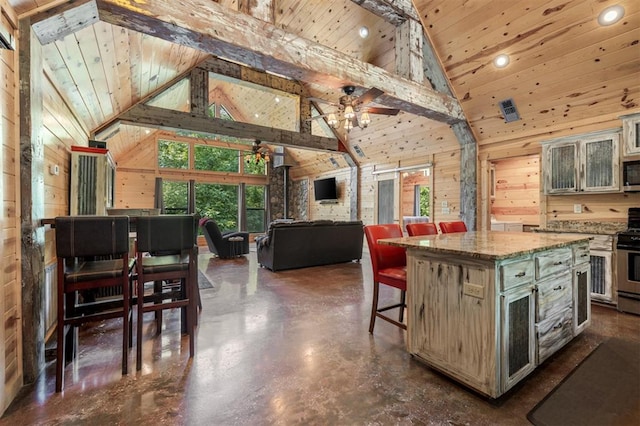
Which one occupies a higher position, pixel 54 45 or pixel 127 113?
pixel 127 113

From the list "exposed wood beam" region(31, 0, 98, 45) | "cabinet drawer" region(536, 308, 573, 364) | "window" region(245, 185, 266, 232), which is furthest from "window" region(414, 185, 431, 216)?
"exposed wood beam" region(31, 0, 98, 45)

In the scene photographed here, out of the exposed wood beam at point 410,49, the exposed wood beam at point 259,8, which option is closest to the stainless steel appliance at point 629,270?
the exposed wood beam at point 410,49

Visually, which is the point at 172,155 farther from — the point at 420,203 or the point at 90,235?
the point at 90,235

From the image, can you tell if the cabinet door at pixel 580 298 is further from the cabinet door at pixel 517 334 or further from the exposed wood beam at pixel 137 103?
the exposed wood beam at pixel 137 103

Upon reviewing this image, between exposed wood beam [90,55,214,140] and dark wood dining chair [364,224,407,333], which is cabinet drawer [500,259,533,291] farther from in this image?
exposed wood beam [90,55,214,140]

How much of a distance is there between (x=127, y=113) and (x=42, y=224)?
376 cm

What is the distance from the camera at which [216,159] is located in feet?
31.8

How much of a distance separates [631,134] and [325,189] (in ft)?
22.0

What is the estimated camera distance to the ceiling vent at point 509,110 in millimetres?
4329

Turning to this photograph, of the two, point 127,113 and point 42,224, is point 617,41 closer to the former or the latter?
point 42,224

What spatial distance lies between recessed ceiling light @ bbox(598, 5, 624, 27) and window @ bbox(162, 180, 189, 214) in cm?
945

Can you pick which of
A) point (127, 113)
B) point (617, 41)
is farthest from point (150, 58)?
point (617, 41)

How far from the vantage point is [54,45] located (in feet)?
7.98

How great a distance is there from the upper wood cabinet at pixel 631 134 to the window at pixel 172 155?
9586mm
